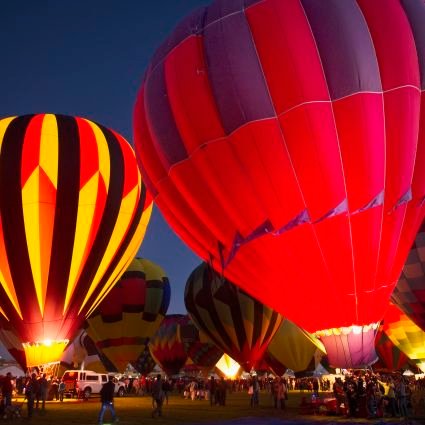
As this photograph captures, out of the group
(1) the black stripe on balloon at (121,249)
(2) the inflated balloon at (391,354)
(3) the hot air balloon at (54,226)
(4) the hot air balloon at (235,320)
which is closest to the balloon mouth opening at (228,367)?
(2) the inflated balloon at (391,354)

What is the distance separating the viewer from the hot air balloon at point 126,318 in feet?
96.5

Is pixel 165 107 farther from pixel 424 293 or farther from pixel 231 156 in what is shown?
pixel 424 293

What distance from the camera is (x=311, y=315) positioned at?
454 inches

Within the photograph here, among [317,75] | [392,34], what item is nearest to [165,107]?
[317,75]

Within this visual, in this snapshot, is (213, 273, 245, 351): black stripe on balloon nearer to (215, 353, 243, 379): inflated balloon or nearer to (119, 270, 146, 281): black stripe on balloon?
(119, 270, 146, 281): black stripe on balloon

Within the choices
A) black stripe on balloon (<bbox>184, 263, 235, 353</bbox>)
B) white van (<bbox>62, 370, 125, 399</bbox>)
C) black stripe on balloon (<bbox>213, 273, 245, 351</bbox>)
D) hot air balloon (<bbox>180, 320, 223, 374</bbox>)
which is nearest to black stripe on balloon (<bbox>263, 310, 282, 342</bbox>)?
black stripe on balloon (<bbox>213, 273, 245, 351</bbox>)

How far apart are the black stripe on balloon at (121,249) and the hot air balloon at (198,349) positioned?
980 inches

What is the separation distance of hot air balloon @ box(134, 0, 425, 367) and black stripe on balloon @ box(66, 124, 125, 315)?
8072 mm

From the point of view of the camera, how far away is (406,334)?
30.2m

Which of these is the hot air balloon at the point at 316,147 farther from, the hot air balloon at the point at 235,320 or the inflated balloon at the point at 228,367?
the inflated balloon at the point at 228,367

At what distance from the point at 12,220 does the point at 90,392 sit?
1092 cm

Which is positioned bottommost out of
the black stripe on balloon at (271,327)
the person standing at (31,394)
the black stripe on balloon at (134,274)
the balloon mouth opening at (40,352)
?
the person standing at (31,394)

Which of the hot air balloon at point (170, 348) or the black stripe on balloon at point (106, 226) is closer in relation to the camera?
the black stripe on balloon at point (106, 226)

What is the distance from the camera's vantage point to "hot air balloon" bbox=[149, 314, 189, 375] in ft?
158
